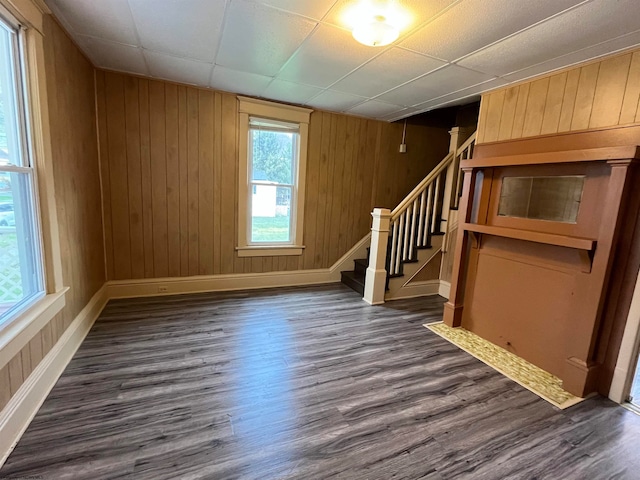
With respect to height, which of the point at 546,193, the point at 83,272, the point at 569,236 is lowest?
the point at 83,272

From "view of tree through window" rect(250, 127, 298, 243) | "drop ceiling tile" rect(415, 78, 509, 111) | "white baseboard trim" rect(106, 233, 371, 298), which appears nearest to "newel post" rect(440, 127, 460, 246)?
"drop ceiling tile" rect(415, 78, 509, 111)

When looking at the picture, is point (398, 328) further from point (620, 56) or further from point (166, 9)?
point (166, 9)

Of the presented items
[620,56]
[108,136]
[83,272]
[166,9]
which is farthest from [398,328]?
[108,136]

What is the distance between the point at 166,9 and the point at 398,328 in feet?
10.7

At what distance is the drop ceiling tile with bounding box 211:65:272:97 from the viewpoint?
299 centimetres

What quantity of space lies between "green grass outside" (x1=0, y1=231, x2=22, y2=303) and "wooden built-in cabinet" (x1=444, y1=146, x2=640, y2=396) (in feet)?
11.4

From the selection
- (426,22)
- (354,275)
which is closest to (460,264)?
(354,275)

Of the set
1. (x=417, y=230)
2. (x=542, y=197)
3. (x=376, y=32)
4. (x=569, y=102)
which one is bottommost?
(x=417, y=230)

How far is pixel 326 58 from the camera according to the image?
252 cm

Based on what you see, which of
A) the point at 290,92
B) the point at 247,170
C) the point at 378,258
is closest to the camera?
the point at 290,92

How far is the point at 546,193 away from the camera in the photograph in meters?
2.47

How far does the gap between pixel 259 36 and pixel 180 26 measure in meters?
0.56

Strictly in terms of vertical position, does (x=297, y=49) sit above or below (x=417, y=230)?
above

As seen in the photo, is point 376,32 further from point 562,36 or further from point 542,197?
point 542,197
